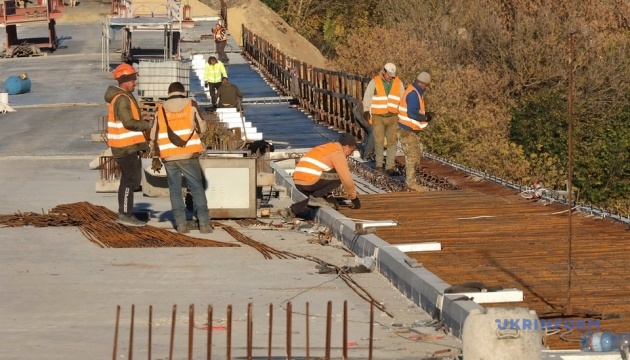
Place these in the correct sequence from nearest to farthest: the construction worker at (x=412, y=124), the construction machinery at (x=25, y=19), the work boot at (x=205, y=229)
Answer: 1. the work boot at (x=205, y=229)
2. the construction worker at (x=412, y=124)
3. the construction machinery at (x=25, y=19)

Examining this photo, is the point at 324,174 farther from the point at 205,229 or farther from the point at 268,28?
the point at 268,28

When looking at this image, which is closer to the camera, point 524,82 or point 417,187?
point 417,187

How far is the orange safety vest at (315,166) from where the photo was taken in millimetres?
16031

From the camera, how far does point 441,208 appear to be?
16688 millimetres

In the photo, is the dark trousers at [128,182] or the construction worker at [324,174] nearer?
the dark trousers at [128,182]

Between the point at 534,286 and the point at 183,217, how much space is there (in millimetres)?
5050

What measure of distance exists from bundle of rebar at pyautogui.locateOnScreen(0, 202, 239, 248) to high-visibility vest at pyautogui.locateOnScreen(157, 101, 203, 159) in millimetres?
884

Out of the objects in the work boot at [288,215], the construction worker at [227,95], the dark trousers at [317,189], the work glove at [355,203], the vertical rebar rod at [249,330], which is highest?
the vertical rebar rod at [249,330]

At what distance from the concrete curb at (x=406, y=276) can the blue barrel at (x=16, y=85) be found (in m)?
29.5

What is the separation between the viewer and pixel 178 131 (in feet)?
49.5

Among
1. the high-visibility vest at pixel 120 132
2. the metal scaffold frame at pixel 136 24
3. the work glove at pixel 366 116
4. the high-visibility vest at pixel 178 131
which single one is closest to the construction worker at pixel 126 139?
the high-visibility vest at pixel 120 132

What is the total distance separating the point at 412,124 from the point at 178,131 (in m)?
4.97

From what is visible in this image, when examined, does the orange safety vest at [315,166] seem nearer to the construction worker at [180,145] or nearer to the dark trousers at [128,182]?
the construction worker at [180,145]

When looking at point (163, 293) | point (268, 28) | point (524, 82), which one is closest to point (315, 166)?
point (163, 293)
